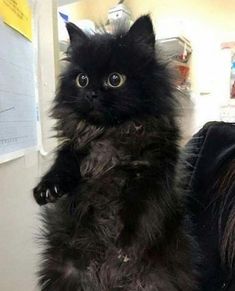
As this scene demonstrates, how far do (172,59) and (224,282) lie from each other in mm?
481

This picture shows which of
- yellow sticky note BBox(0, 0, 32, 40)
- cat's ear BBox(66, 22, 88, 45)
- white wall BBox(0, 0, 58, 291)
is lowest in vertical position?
white wall BBox(0, 0, 58, 291)

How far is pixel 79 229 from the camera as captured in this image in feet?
2.04

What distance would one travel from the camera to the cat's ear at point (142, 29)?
700 millimetres

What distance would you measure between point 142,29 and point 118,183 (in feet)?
1.06

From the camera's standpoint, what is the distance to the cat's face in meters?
0.66

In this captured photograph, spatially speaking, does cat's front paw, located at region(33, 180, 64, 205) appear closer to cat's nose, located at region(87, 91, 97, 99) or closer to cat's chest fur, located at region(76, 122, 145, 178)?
cat's chest fur, located at region(76, 122, 145, 178)

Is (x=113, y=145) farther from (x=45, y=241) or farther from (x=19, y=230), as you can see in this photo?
(x=19, y=230)

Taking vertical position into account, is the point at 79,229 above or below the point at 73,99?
below

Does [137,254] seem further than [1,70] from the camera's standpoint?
No

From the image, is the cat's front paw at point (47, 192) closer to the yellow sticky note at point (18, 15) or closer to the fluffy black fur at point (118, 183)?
the fluffy black fur at point (118, 183)

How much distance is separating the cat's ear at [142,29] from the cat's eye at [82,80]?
127 millimetres

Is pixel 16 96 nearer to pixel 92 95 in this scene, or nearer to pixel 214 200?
pixel 92 95

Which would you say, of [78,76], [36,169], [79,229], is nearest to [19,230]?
[36,169]

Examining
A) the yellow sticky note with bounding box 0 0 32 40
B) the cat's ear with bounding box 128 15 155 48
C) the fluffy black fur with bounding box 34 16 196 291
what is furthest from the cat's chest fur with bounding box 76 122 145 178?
the yellow sticky note with bounding box 0 0 32 40
